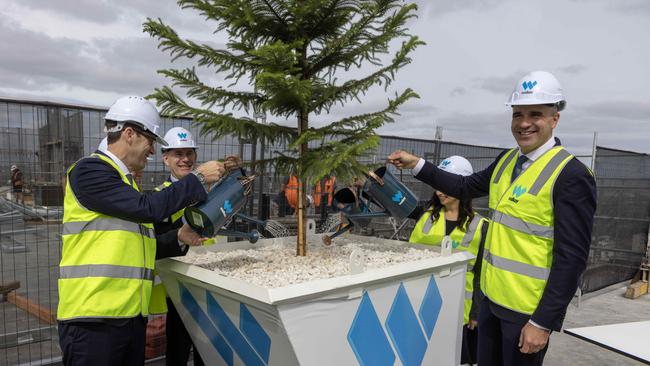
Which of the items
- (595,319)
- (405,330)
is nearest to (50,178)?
(405,330)

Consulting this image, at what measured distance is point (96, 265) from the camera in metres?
1.87

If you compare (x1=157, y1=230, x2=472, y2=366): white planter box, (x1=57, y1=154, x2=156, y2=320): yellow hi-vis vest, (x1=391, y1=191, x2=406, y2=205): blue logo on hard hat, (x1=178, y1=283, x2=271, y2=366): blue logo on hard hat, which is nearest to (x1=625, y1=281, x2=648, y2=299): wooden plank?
(x1=157, y1=230, x2=472, y2=366): white planter box

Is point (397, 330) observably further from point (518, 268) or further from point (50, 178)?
point (50, 178)

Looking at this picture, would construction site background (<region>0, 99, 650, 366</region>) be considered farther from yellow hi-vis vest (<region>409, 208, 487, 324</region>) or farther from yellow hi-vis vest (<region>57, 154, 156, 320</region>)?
yellow hi-vis vest (<region>57, 154, 156, 320</region>)

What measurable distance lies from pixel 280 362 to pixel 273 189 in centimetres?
254

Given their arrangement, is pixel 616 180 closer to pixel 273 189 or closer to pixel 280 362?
pixel 273 189

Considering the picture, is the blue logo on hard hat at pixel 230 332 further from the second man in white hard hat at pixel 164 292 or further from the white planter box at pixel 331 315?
the second man in white hard hat at pixel 164 292

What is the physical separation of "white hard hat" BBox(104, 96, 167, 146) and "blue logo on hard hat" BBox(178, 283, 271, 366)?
84 centimetres

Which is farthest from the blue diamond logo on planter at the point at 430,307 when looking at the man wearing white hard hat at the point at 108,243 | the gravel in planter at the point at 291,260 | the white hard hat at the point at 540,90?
the man wearing white hard hat at the point at 108,243

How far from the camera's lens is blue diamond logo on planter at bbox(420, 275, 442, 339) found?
2348 millimetres

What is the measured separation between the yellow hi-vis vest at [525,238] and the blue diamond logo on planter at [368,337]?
1.92 feet

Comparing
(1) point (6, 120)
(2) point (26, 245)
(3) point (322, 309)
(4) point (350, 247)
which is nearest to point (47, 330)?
(2) point (26, 245)

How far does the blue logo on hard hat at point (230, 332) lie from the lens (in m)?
1.86

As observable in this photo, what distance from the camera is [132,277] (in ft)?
6.41
